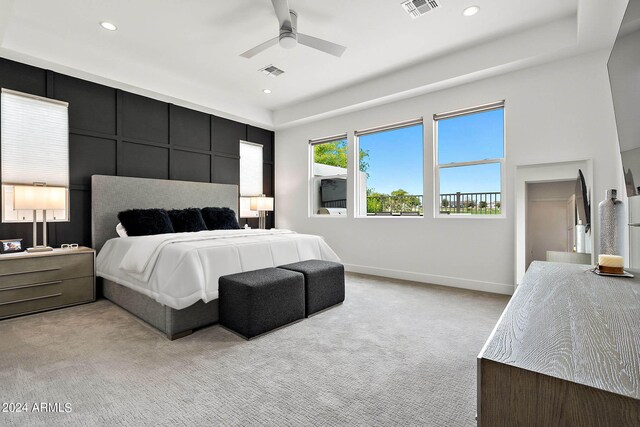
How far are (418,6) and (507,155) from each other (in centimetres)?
200

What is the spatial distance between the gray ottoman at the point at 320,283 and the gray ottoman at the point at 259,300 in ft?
0.38

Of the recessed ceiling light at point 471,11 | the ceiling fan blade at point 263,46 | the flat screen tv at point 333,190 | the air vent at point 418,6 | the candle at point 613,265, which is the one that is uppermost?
the recessed ceiling light at point 471,11

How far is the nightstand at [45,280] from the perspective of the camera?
2900mm

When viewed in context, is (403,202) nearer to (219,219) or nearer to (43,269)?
(219,219)

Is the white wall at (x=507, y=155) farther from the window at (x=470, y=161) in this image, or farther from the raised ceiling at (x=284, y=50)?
the raised ceiling at (x=284, y=50)

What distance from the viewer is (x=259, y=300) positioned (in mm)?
Result: 2445

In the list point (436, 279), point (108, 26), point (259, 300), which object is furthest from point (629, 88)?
point (108, 26)

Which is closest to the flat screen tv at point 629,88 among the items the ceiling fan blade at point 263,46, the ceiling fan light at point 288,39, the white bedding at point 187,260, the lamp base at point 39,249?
the ceiling fan light at point 288,39

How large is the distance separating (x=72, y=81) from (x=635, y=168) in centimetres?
520

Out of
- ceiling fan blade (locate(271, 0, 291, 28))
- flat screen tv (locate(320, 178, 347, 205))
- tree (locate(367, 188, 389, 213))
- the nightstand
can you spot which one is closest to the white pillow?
the nightstand

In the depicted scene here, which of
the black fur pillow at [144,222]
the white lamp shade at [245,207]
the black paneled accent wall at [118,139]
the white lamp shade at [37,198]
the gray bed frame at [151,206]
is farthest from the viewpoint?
the white lamp shade at [245,207]

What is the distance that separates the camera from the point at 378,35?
3.38 metres

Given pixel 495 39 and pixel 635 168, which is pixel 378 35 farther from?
pixel 635 168

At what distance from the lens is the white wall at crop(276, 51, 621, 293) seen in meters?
3.17
